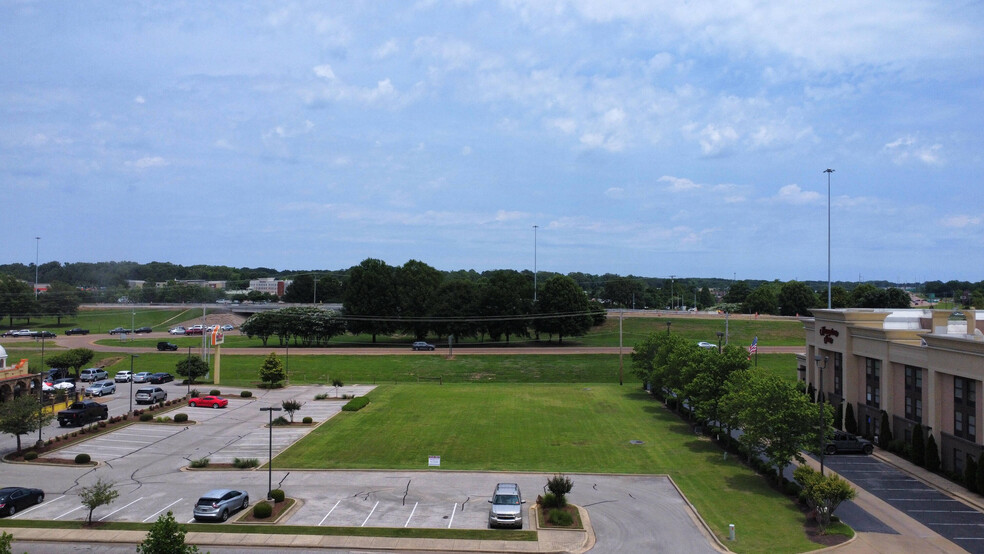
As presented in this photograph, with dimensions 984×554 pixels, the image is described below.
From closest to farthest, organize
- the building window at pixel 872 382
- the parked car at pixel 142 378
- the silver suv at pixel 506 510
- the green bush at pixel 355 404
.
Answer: the silver suv at pixel 506 510 < the building window at pixel 872 382 < the green bush at pixel 355 404 < the parked car at pixel 142 378

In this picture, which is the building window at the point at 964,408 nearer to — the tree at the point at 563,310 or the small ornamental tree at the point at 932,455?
the small ornamental tree at the point at 932,455

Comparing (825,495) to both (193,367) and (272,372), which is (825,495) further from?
(193,367)

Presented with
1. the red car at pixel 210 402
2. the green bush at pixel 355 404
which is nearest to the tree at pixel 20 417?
the red car at pixel 210 402

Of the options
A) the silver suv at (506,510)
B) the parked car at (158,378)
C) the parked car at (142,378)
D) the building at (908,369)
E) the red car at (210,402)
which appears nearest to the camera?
the silver suv at (506,510)

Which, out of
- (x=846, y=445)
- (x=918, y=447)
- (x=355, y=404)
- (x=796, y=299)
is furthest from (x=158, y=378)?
(x=796, y=299)

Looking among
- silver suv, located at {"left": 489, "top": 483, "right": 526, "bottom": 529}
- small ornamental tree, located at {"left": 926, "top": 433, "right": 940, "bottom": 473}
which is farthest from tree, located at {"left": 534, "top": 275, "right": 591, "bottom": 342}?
silver suv, located at {"left": 489, "top": 483, "right": 526, "bottom": 529}

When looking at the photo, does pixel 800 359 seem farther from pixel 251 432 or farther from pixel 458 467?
pixel 251 432
